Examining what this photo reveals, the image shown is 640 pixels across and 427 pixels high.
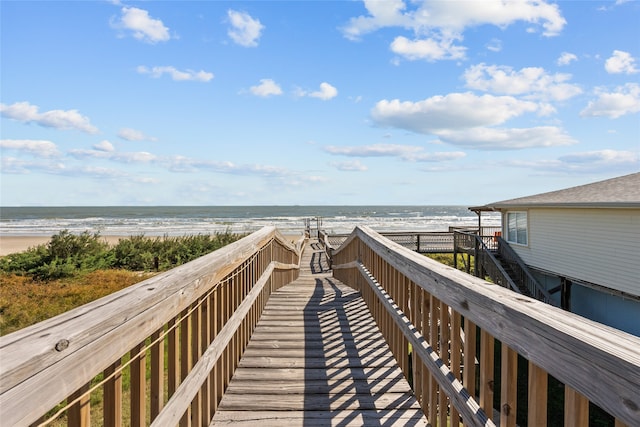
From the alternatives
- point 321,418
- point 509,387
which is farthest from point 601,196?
point 509,387

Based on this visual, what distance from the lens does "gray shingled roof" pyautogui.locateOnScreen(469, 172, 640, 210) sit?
11234 mm

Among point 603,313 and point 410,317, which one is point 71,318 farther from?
point 603,313

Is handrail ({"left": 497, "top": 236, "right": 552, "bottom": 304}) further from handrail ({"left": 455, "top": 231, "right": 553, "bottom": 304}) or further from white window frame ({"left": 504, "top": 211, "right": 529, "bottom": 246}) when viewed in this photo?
white window frame ({"left": 504, "top": 211, "right": 529, "bottom": 246})

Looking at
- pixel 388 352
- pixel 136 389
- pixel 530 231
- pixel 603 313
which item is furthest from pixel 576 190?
pixel 136 389

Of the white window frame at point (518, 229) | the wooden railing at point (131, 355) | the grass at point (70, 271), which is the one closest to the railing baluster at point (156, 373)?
the wooden railing at point (131, 355)

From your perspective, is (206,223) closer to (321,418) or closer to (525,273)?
(525,273)

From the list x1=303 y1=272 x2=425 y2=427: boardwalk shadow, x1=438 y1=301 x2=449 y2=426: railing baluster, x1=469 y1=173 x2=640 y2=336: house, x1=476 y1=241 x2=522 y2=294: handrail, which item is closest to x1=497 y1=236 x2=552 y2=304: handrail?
x1=469 y1=173 x2=640 y2=336: house

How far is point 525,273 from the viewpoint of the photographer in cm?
1576

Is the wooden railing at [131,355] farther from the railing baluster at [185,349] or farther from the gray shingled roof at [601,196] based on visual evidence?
the gray shingled roof at [601,196]

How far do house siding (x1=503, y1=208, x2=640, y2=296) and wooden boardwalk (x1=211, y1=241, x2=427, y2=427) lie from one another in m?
10.4

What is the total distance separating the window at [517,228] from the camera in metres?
16.8

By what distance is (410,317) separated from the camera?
319cm

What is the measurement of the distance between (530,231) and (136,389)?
684 inches

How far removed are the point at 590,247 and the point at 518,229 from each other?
4.56m
